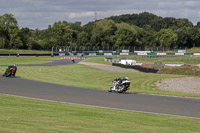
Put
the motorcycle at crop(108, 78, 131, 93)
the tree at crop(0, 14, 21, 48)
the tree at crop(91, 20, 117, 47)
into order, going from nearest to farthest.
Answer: the motorcycle at crop(108, 78, 131, 93)
the tree at crop(0, 14, 21, 48)
the tree at crop(91, 20, 117, 47)

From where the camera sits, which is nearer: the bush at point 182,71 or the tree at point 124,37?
the bush at point 182,71

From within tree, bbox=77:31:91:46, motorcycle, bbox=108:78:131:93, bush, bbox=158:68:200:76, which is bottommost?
bush, bbox=158:68:200:76

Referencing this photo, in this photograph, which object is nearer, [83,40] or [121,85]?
[121,85]

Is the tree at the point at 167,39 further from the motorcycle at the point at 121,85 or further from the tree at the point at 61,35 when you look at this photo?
the motorcycle at the point at 121,85

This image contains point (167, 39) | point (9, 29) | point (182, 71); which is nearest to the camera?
point (182, 71)

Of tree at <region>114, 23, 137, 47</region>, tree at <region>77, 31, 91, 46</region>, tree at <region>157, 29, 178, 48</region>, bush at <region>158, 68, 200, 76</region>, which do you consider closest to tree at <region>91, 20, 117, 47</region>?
tree at <region>114, 23, 137, 47</region>

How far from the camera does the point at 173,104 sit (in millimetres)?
19359

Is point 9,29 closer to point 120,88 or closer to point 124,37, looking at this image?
point 124,37

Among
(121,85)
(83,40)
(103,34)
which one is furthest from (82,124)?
(103,34)

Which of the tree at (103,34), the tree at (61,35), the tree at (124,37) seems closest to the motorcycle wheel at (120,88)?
the tree at (61,35)

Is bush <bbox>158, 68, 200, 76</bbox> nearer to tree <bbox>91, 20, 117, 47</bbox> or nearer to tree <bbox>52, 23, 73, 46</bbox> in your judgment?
tree <bbox>52, 23, 73, 46</bbox>

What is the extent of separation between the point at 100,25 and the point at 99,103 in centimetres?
15743

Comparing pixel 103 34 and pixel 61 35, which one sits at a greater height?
pixel 103 34

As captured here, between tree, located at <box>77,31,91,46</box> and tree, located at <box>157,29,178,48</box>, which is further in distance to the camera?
tree, located at <box>157,29,178,48</box>
